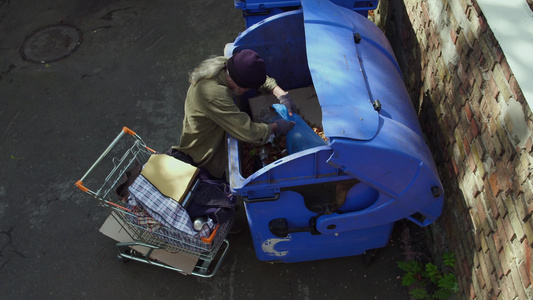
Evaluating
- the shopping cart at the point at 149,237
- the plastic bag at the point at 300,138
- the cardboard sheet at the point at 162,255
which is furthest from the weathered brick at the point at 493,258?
the cardboard sheet at the point at 162,255

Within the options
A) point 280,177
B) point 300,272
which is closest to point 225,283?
point 300,272

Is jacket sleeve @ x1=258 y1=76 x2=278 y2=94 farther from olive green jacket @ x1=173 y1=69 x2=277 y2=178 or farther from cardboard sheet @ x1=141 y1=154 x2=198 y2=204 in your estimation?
cardboard sheet @ x1=141 y1=154 x2=198 y2=204

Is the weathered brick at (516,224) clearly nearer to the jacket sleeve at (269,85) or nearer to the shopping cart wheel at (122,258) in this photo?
the jacket sleeve at (269,85)

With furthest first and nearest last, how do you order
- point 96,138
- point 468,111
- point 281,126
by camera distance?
point 96,138, point 281,126, point 468,111

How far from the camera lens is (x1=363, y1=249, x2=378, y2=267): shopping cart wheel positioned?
3697mm

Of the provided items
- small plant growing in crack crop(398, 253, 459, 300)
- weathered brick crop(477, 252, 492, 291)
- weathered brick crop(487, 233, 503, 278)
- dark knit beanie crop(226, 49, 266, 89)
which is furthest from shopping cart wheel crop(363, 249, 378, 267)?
dark knit beanie crop(226, 49, 266, 89)

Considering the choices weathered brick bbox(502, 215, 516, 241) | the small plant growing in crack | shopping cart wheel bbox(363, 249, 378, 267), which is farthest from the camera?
shopping cart wheel bbox(363, 249, 378, 267)

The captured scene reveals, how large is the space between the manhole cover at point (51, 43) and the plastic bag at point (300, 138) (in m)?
3.94

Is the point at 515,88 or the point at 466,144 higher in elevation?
the point at 515,88

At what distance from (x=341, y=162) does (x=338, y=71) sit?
2.20ft

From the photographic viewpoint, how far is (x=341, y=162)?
2.63m

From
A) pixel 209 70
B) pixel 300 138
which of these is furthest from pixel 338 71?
pixel 209 70

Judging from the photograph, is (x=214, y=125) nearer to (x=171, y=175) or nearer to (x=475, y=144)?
(x=171, y=175)

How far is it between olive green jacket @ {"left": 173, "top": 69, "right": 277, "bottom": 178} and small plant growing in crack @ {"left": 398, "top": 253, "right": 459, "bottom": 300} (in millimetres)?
1667
